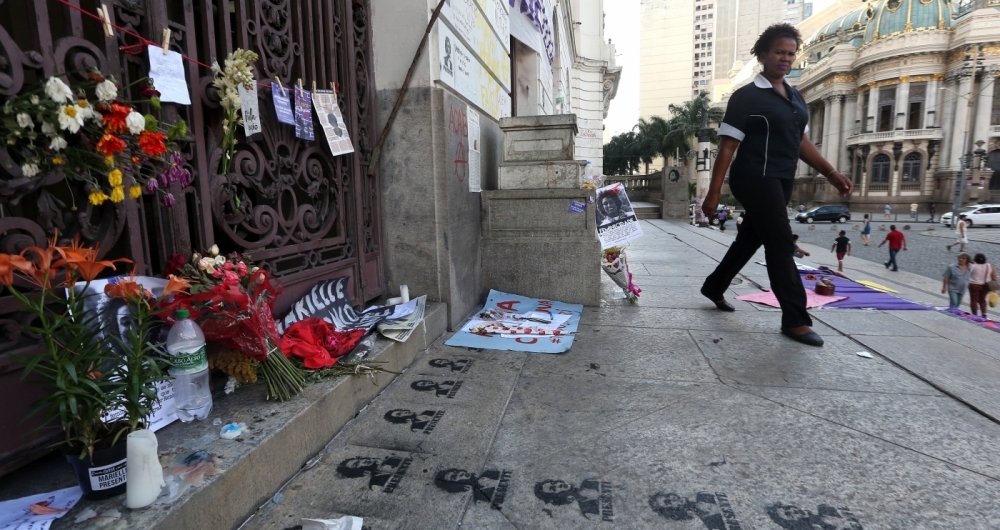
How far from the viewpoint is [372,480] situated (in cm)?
207

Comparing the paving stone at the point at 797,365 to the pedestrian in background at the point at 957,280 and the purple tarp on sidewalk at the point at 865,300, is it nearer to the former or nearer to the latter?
the purple tarp on sidewalk at the point at 865,300

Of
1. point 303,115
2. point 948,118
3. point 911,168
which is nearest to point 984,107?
point 948,118

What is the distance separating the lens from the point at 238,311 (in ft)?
7.18

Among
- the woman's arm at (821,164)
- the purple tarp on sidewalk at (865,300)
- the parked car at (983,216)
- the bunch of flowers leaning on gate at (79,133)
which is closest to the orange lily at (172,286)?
the bunch of flowers leaning on gate at (79,133)

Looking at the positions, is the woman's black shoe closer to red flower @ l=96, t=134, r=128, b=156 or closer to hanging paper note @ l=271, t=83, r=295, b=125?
hanging paper note @ l=271, t=83, r=295, b=125

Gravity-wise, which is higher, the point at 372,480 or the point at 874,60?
the point at 874,60

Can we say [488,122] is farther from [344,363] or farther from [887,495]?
[887,495]

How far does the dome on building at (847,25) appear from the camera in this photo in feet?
212

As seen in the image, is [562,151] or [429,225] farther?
[562,151]

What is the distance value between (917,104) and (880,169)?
7.57 meters

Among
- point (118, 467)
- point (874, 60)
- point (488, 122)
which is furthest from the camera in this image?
point (874, 60)

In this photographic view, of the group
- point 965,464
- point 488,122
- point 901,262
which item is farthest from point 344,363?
point 901,262

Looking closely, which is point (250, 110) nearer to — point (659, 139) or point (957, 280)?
point (957, 280)

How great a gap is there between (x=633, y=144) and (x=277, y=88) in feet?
229
